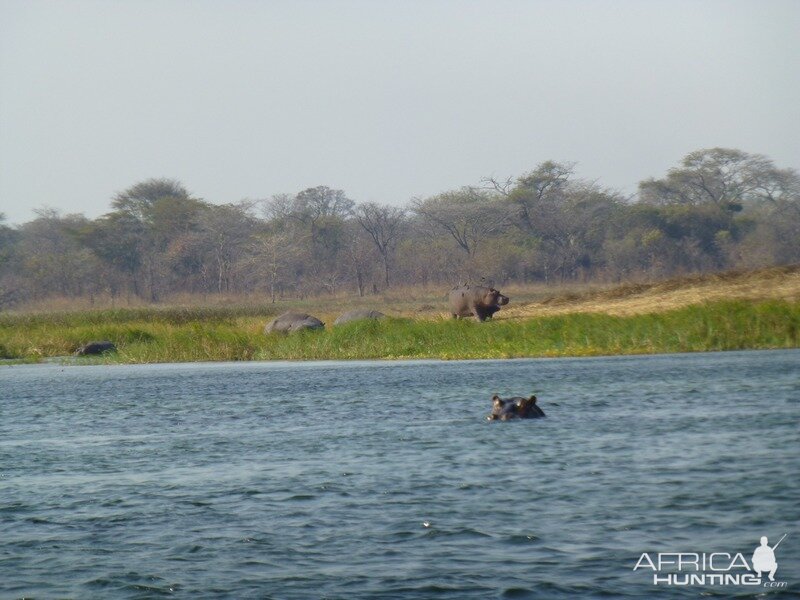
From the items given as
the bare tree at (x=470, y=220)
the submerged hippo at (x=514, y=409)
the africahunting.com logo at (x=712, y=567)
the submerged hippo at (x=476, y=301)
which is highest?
the bare tree at (x=470, y=220)

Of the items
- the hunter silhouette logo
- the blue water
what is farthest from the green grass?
the hunter silhouette logo

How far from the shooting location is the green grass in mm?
31391

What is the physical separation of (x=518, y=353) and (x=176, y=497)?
21091 mm

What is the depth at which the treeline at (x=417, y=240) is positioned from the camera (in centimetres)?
7906

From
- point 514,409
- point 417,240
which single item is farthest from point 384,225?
point 514,409

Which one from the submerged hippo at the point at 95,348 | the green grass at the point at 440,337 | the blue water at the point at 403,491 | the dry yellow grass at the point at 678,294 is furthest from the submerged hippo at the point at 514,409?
Answer: the submerged hippo at the point at 95,348

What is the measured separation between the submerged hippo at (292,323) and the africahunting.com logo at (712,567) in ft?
105

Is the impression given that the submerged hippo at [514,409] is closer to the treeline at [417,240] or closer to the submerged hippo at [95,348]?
the submerged hippo at [95,348]

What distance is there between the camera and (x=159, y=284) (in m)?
86.6

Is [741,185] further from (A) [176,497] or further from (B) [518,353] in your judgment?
(A) [176,497]

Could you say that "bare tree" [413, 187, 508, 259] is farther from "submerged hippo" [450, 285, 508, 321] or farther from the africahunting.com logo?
the africahunting.com logo

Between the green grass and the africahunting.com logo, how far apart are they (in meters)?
21.9

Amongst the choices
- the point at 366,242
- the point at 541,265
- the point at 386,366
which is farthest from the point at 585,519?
the point at 366,242

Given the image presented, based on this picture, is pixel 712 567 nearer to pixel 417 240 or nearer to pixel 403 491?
pixel 403 491
